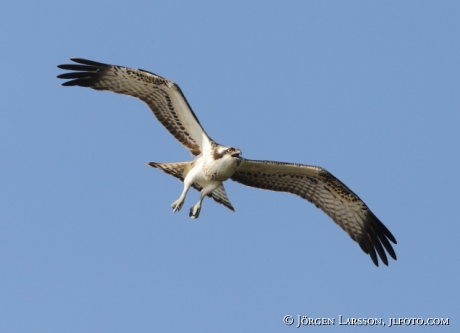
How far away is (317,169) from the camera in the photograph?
14.9 metres

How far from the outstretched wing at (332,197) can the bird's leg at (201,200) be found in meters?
0.95

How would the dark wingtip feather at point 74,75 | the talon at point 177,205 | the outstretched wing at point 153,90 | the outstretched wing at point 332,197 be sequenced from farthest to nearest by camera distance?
the outstretched wing at point 332,197 → the dark wingtip feather at point 74,75 → the outstretched wing at point 153,90 → the talon at point 177,205

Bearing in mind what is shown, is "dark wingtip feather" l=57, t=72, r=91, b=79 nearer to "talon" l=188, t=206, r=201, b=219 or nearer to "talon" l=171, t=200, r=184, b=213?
"talon" l=171, t=200, r=184, b=213

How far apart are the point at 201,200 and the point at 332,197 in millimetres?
2812

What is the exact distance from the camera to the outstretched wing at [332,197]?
15.1m

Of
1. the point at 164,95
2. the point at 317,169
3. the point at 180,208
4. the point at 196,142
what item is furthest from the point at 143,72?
the point at 317,169

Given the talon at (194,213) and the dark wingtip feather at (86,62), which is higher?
the dark wingtip feather at (86,62)

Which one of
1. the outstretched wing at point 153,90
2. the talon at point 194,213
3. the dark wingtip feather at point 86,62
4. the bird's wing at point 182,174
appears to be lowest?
the talon at point 194,213

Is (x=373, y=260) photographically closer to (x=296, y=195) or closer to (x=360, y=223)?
(x=360, y=223)

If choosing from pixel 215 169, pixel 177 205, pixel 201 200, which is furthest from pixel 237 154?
pixel 177 205

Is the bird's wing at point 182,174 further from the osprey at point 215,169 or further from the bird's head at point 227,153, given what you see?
the bird's head at point 227,153

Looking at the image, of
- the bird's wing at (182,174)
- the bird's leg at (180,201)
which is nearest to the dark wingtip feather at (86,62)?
the bird's wing at (182,174)

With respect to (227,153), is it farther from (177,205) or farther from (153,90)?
(153,90)

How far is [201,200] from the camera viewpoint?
1419 centimetres
